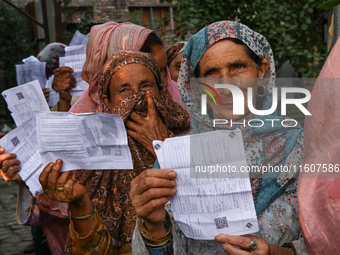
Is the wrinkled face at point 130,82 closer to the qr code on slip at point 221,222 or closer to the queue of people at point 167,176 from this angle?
the queue of people at point 167,176

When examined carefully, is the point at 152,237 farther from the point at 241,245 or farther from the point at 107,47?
the point at 107,47

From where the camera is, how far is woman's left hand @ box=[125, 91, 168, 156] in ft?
6.49

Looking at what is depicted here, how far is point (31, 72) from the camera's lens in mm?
3869

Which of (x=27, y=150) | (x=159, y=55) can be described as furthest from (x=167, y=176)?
(x=159, y=55)

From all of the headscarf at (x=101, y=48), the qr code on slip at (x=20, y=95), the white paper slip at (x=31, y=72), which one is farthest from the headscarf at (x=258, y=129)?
the white paper slip at (x=31, y=72)

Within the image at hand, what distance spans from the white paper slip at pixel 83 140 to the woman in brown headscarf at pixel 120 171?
4.6 inches

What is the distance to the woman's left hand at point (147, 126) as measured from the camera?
198 centimetres

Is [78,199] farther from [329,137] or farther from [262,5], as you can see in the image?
[262,5]

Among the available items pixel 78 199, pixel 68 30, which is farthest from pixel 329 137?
pixel 68 30

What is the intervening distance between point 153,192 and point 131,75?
90cm

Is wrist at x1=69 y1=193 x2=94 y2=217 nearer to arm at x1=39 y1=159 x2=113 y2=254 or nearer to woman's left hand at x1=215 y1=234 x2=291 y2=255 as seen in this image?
arm at x1=39 y1=159 x2=113 y2=254

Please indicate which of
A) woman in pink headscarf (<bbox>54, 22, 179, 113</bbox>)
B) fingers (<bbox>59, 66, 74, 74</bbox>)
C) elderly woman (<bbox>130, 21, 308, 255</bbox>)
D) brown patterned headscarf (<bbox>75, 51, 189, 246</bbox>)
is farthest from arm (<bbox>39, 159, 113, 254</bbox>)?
fingers (<bbox>59, 66, 74, 74</bbox>)

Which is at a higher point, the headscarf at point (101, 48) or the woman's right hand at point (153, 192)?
the headscarf at point (101, 48)

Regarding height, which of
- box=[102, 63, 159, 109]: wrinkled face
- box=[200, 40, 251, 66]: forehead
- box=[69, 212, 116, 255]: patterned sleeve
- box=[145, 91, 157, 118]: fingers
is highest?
box=[200, 40, 251, 66]: forehead
